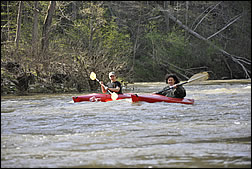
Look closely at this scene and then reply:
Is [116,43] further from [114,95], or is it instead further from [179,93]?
[179,93]

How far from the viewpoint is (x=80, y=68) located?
1519 cm

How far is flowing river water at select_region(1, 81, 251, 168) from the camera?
429 centimetres

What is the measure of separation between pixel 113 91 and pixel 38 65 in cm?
441

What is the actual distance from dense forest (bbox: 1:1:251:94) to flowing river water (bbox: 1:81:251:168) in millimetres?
5611

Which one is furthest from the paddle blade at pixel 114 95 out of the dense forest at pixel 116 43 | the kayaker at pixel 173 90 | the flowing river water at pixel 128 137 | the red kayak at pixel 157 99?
the dense forest at pixel 116 43

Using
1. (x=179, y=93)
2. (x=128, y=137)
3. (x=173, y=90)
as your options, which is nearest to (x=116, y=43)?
(x=173, y=90)

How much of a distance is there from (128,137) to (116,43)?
1681cm

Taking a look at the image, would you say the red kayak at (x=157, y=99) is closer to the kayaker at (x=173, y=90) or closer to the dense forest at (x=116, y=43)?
the kayaker at (x=173, y=90)

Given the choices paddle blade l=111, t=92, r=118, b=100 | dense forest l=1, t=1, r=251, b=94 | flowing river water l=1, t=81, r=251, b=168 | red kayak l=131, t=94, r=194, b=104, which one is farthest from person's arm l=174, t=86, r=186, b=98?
dense forest l=1, t=1, r=251, b=94

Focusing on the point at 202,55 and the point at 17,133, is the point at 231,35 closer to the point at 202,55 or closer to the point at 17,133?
the point at 202,55

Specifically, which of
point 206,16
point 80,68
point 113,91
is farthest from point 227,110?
point 206,16

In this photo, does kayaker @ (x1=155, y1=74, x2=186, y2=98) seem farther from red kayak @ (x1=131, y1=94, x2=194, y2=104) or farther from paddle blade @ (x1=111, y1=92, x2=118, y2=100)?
paddle blade @ (x1=111, y1=92, x2=118, y2=100)

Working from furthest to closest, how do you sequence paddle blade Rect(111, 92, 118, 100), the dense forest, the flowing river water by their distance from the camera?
the dense forest < paddle blade Rect(111, 92, 118, 100) < the flowing river water

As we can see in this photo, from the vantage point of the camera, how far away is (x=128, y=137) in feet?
18.5
